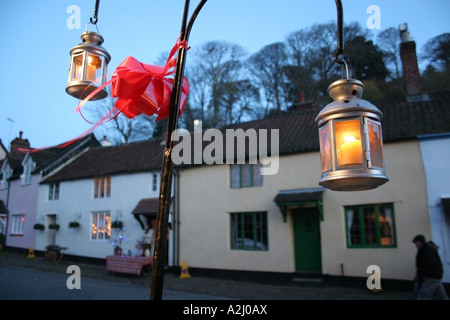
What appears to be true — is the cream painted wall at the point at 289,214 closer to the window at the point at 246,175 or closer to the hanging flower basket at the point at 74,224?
the window at the point at 246,175

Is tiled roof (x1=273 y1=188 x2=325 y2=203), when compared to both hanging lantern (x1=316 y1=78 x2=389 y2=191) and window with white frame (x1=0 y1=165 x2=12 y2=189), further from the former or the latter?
window with white frame (x1=0 y1=165 x2=12 y2=189)

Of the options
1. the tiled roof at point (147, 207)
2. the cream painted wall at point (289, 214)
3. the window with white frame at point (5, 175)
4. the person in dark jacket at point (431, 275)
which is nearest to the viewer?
the person in dark jacket at point (431, 275)

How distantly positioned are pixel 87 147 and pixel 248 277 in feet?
58.3

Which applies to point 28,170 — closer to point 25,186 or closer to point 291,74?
point 25,186

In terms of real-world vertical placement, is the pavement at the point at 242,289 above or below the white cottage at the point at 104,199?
below

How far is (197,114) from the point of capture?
34.1 metres

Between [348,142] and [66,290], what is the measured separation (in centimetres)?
1194

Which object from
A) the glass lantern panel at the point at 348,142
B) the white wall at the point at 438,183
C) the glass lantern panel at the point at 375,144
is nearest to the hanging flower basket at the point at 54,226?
the white wall at the point at 438,183

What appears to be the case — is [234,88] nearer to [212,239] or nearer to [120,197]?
[120,197]

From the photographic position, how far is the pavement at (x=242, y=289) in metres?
11.1

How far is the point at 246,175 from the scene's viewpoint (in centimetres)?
1527

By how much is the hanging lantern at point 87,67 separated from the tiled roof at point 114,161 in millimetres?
14539

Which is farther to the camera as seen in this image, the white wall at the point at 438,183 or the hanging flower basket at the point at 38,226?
the hanging flower basket at the point at 38,226
